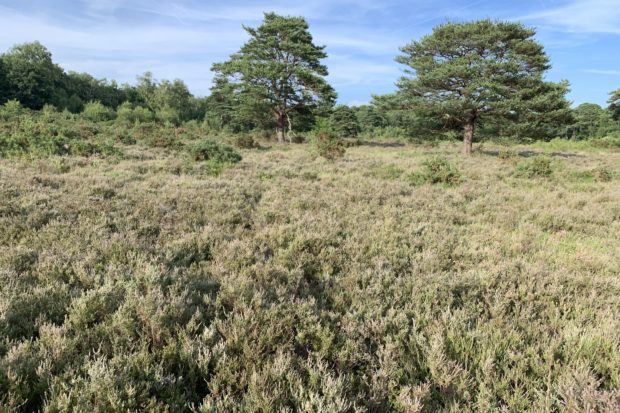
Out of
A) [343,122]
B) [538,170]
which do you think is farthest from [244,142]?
[343,122]

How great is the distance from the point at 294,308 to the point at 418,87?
22.0 meters

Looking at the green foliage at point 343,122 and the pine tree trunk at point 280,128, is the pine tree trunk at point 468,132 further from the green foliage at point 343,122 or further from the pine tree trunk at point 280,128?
the green foliage at point 343,122

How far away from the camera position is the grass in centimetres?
233

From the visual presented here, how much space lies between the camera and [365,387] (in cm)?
254

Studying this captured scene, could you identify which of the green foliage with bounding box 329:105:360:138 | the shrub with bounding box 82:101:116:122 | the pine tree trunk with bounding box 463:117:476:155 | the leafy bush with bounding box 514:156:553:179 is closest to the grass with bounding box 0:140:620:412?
the leafy bush with bounding box 514:156:553:179

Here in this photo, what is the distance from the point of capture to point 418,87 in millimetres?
22453

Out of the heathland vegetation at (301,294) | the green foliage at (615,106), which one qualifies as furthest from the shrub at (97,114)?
the green foliage at (615,106)

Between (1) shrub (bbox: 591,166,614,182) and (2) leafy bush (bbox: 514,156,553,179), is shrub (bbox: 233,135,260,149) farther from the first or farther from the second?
(1) shrub (bbox: 591,166,614,182)

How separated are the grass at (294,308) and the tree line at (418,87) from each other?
16.1m

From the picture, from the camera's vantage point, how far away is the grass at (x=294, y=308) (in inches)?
91.8

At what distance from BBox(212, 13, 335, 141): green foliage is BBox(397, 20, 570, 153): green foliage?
994 cm

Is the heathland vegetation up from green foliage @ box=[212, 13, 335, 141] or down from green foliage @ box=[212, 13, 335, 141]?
down

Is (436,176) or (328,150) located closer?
(436,176)

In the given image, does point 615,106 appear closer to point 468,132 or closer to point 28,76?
point 468,132
